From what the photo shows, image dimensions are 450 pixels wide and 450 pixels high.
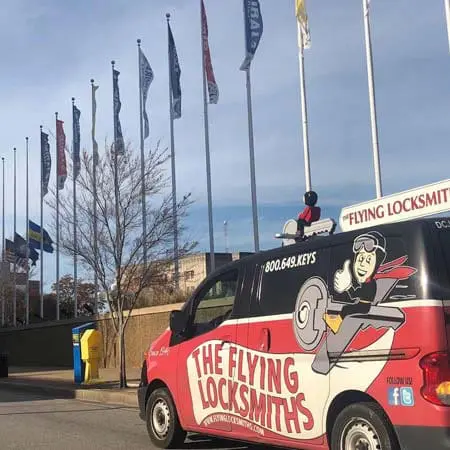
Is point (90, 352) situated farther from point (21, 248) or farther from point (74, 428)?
point (21, 248)

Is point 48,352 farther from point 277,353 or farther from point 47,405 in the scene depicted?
point 277,353

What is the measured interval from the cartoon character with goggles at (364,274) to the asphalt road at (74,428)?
3.16 meters

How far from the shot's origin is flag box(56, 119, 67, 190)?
97.7 ft

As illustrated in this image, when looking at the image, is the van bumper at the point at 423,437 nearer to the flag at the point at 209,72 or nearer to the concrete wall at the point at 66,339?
the concrete wall at the point at 66,339

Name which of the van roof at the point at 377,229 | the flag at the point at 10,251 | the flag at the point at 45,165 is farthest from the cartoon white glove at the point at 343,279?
the flag at the point at 10,251

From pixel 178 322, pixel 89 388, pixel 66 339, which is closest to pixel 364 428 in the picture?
pixel 178 322

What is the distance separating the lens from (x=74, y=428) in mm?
Result: 10180

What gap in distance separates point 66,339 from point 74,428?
60.7 feet

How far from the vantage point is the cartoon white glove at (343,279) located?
5.95m

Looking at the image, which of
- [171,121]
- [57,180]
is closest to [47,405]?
[171,121]

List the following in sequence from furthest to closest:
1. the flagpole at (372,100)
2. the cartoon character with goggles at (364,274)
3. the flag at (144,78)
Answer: the flag at (144,78) → the flagpole at (372,100) → the cartoon character with goggles at (364,274)

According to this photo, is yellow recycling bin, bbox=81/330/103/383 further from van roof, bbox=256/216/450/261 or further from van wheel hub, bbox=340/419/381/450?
van wheel hub, bbox=340/419/381/450

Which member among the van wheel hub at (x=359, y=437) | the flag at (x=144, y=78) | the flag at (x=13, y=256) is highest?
the flag at (x=144, y=78)

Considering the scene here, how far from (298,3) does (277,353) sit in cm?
1566
